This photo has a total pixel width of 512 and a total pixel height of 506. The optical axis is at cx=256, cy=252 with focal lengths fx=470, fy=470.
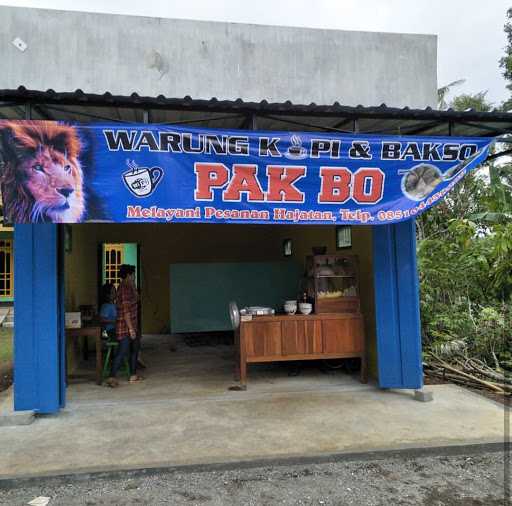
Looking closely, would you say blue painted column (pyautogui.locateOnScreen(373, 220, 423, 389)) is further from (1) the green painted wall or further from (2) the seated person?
(1) the green painted wall

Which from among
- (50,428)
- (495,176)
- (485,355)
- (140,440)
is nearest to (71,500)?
(140,440)

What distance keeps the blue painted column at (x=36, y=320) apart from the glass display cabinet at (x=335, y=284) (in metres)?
3.37

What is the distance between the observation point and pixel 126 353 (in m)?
6.75

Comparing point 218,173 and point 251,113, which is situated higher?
point 251,113

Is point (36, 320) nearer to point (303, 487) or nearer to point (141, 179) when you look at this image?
point (141, 179)

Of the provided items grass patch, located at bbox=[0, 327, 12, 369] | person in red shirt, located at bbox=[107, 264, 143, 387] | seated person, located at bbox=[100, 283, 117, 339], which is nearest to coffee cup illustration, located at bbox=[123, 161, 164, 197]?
person in red shirt, located at bbox=[107, 264, 143, 387]

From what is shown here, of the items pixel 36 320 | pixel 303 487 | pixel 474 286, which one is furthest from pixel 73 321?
pixel 474 286

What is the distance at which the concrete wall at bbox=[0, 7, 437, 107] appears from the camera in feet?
18.5

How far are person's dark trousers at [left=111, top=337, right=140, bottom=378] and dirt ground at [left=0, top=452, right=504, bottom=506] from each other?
2886 millimetres

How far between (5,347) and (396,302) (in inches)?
324

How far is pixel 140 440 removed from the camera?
4.44 meters

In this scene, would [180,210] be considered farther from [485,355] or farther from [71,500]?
[485,355]

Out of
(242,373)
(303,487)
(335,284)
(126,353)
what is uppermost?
(335,284)

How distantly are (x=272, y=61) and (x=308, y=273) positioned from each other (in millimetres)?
2984
